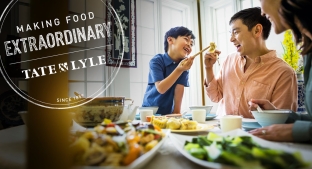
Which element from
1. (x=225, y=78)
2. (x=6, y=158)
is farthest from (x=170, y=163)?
(x=225, y=78)

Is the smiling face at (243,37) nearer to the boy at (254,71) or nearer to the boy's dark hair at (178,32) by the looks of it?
the boy at (254,71)

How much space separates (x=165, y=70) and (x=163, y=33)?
0.18 meters

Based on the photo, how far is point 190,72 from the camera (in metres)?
1.01

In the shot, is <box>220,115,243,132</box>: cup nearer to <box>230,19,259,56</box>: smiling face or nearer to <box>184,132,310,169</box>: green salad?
<box>184,132,310,169</box>: green salad

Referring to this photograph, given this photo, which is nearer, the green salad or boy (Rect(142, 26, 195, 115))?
the green salad

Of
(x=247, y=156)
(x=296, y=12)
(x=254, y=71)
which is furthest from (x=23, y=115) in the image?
(x=254, y=71)

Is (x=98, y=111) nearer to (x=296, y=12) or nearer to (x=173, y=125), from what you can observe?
(x=173, y=125)

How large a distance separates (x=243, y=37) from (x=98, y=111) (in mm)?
637

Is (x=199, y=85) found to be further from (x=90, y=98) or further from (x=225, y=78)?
(x=90, y=98)

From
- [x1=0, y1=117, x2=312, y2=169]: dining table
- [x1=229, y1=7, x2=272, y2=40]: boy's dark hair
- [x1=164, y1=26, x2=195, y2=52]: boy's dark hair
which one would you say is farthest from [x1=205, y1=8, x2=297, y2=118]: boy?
[x1=0, y1=117, x2=312, y2=169]: dining table

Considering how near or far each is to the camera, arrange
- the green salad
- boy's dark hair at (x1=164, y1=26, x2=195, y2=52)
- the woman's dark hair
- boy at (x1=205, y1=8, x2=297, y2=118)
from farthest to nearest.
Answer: boy's dark hair at (x1=164, y1=26, x2=195, y2=52) → boy at (x1=205, y1=8, x2=297, y2=118) → the woman's dark hair → the green salad

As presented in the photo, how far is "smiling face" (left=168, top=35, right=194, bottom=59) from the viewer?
90 centimetres

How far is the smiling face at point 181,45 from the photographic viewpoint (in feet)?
2.95

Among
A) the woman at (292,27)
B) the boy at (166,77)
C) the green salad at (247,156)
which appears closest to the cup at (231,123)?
the woman at (292,27)
